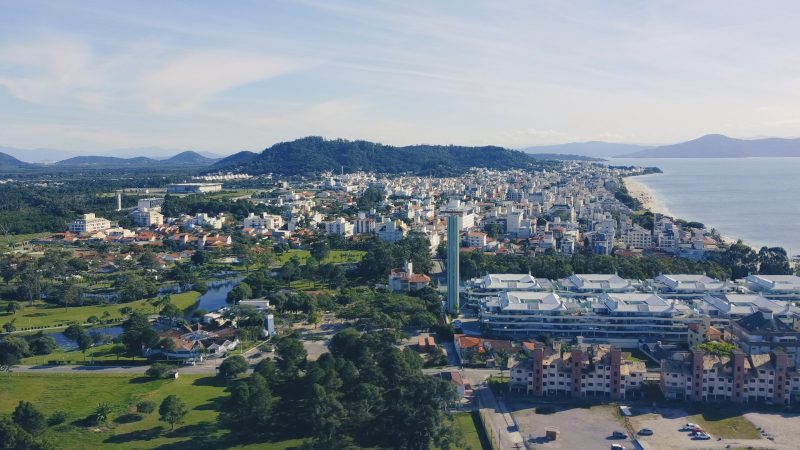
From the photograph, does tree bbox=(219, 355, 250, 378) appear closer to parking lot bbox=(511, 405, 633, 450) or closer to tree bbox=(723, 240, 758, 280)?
parking lot bbox=(511, 405, 633, 450)

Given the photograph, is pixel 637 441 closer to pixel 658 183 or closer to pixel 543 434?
pixel 543 434

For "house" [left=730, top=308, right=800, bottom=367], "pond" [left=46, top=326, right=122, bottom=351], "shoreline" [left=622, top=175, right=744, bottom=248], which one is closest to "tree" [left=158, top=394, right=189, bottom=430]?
"pond" [left=46, top=326, right=122, bottom=351]

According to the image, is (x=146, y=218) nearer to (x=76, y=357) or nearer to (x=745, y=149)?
(x=76, y=357)

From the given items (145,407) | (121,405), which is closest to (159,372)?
(121,405)

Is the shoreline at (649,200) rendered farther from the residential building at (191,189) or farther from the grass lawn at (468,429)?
the residential building at (191,189)

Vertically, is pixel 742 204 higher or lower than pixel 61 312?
higher

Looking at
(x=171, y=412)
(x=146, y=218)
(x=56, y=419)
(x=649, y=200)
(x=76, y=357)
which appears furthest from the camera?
(x=649, y=200)
